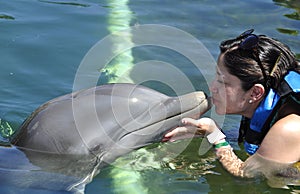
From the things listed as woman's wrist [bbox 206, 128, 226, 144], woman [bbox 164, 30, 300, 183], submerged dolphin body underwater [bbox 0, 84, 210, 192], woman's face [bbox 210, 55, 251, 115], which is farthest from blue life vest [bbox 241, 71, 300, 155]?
submerged dolphin body underwater [bbox 0, 84, 210, 192]

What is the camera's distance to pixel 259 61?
17.4 ft

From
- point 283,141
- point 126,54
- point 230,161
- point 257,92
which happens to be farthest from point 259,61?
point 126,54

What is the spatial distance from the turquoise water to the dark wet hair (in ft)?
3.82

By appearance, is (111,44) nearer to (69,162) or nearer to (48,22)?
(48,22)

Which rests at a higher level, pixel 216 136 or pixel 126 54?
pixel 216 136

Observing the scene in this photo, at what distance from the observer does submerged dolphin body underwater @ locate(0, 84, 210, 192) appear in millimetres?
5363

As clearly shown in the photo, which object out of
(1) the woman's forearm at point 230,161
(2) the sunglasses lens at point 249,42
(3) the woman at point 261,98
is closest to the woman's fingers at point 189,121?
(3) the woman at point 261,98

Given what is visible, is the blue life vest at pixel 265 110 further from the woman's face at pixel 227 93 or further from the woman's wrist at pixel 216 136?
the woman's wrist at pixel 216 136

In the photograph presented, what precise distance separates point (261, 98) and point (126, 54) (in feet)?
13.4

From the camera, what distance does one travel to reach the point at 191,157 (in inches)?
262

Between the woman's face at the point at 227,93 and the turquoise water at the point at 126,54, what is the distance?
2.75ft

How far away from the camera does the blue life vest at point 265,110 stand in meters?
5.38

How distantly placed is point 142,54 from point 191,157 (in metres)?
3.03

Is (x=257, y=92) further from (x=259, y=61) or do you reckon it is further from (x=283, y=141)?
(x=283, y=141)
